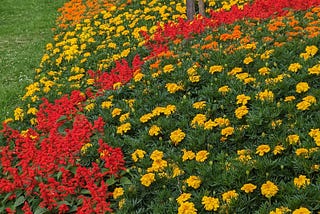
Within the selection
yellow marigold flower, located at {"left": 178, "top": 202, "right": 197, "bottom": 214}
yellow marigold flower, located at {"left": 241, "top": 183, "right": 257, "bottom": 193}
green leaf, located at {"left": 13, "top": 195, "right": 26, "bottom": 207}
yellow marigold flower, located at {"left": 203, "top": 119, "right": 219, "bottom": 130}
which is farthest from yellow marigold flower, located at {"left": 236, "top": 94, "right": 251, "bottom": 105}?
green leaf, located at {"left": 13, "top": 195, "right": 26, "bottom": 207}

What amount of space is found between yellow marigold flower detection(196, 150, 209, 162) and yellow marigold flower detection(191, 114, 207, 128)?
1.78 feet

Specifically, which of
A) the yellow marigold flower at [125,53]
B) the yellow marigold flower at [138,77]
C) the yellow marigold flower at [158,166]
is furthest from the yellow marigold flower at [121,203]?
the yellow marigold flower at [125,53]

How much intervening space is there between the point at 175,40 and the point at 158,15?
3.18 metres

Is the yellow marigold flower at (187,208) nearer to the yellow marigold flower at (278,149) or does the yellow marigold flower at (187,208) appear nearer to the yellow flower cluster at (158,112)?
the yellow marigold flower at (278,149)

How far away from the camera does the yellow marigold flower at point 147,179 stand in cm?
437

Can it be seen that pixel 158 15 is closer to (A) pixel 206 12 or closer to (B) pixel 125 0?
(A) pixel 206 12

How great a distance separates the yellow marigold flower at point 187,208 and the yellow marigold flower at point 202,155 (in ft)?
2.17

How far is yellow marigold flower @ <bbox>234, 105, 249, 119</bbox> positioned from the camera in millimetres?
4816

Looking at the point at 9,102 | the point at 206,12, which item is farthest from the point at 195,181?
the point at 206,12

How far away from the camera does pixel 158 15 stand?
421 inches

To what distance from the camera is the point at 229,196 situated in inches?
152

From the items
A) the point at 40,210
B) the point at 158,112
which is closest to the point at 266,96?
the point at 158,112

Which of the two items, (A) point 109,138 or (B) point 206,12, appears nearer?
(A) point 109,138

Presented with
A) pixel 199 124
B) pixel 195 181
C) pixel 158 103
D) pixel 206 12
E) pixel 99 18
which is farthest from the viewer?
pixel 99 18
